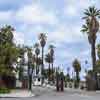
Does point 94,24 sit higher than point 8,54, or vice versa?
point 94,24

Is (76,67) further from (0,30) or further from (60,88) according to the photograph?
(60,88)

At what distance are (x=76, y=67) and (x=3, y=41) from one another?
7129 cm

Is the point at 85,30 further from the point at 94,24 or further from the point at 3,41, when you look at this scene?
the point at 3,41

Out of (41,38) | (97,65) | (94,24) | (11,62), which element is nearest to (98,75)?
(97,65)

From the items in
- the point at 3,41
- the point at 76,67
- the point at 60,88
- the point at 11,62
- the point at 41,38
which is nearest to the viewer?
the point at 60,88

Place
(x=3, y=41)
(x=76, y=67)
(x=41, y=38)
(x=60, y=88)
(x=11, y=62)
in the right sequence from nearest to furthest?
(x=60, y=88) → (x=11, y=62) → (x=3, y=41) → (x=41, y=38) → (x=76, y=67)

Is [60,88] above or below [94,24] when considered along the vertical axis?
below

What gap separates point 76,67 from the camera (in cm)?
15975

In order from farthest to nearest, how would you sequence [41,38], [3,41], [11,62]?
[41,38]
[3,41]
[11,62]

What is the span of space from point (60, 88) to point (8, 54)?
11.7 meters

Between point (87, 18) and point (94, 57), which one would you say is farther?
point (87, 18)

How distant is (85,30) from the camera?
283ft

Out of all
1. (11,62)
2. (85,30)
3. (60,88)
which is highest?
(85,30)

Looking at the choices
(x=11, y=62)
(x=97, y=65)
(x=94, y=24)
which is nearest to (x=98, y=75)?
(x=97, y=65)
